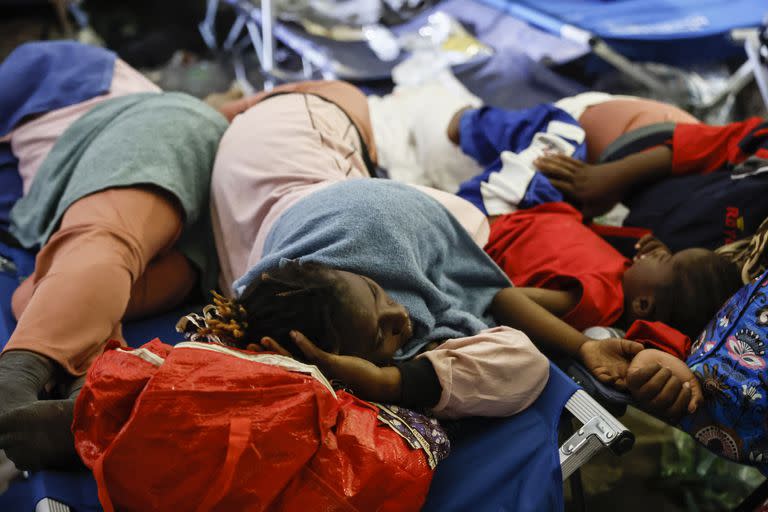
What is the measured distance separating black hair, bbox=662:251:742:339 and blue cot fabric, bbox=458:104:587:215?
1.77ft

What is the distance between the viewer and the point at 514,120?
189 centimetres

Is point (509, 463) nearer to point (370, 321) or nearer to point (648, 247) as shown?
point (370, 321)

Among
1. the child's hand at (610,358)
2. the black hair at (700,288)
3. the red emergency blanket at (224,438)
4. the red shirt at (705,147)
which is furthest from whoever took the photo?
the red shirt at (705,147)

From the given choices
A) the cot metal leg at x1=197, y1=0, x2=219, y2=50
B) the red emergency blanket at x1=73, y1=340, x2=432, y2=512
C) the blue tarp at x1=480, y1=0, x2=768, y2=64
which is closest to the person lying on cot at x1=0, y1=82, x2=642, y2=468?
the red emergency blanket at x1=73, y1=340, x2=432, y2=512

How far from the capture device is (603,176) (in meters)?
1.71

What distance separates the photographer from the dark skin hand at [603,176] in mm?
1699

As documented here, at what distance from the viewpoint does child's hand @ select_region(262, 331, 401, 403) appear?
1026 mm

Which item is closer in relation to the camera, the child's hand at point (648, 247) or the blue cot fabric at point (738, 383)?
the blue cot fabric at point (738, 383)

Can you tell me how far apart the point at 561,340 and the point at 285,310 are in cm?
57

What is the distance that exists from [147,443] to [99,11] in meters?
3.58

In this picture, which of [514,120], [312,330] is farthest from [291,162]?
[514,120]

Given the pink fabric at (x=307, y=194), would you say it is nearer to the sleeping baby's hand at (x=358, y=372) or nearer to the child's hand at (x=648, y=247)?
the sleeping baby's hand at (x=358, y=372)

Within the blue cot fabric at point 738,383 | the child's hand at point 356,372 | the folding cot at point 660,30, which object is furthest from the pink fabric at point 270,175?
the folding cot at point 660,30

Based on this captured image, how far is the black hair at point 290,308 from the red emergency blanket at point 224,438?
8 cm
